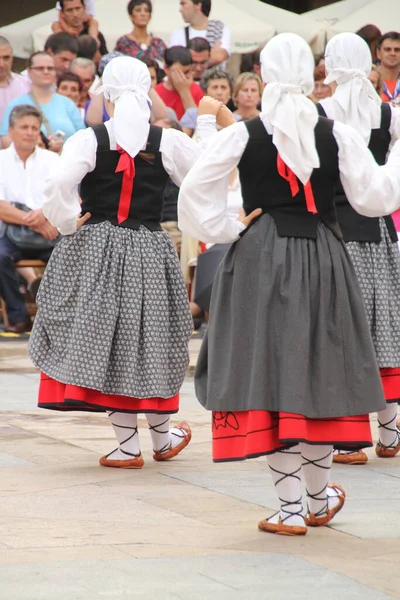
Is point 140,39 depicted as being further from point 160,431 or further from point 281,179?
point 281,179

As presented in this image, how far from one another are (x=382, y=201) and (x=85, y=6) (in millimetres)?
7993

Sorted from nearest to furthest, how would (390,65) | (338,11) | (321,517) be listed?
(321,517) < (390,65) < (338,11)

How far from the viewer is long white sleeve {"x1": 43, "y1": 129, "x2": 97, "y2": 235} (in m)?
5.04

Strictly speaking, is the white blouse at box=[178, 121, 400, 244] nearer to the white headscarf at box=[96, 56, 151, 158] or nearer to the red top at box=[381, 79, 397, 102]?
the white headscarf at box=[96, 56, 151, 158]

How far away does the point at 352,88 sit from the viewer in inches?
205

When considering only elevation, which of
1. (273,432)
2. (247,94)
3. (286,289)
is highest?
(247,94)

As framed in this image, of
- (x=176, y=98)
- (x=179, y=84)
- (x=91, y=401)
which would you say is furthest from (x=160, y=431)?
(x=176, y=98)

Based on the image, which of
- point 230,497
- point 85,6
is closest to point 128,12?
point 85,6

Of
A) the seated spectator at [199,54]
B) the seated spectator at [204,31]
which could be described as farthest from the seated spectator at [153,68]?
the seated spectator at [204,31]

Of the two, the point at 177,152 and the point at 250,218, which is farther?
the point at 177,152

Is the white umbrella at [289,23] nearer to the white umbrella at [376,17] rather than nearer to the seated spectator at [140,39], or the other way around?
the white umbrella at [376,17]

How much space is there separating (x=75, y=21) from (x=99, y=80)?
3.32 feet

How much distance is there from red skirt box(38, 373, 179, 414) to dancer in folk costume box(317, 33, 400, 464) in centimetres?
85

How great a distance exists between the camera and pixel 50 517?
14.2 feet
